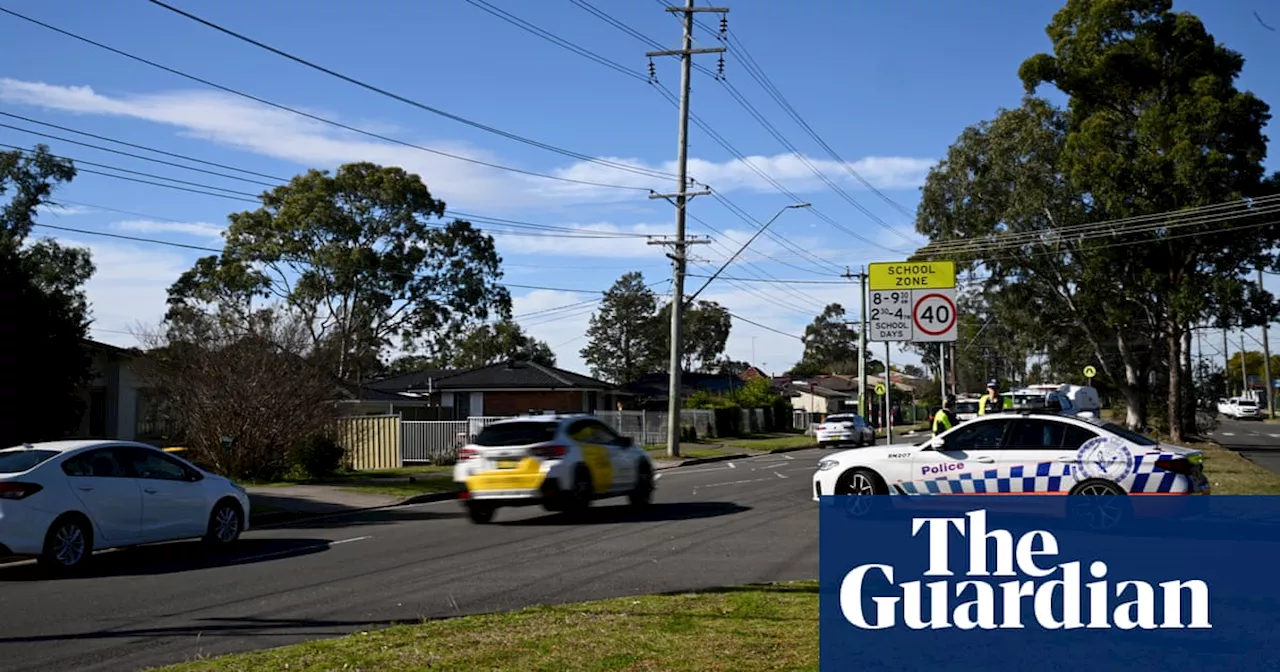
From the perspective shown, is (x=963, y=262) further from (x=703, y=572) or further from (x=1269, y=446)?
(x=703, y=572)

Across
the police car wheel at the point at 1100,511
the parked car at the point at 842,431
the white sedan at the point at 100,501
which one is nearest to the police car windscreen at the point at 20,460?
the white sedan at the point at 100,501

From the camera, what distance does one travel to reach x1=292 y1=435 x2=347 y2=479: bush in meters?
27.7

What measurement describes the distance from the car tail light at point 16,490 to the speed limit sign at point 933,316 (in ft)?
40.9

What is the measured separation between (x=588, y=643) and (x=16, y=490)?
26.4 ft

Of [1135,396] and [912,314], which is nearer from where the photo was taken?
[912,314]

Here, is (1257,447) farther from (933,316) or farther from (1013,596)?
(1013,596)

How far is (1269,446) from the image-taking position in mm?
43469

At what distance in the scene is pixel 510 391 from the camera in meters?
51.7

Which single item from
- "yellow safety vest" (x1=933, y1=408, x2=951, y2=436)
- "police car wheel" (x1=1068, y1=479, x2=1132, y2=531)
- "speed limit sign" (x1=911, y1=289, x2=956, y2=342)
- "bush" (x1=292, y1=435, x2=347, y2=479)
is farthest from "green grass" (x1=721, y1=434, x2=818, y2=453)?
"police car wheel" (x1=1068, y1=479, x2=1132, y2=531)

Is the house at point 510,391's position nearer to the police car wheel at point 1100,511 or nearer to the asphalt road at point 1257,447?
the asphalt road at point 1257,447

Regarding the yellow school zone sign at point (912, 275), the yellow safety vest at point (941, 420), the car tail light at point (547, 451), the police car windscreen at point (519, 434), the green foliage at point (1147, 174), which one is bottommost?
the car tail light at point (547, 451)

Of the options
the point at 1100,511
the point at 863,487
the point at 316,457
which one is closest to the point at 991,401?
the point at 863,487

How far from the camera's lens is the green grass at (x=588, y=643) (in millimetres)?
7195

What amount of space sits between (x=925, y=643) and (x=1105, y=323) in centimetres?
4300
